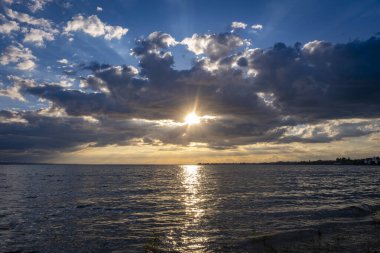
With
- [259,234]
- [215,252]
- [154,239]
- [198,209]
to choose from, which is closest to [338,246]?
[259,234]

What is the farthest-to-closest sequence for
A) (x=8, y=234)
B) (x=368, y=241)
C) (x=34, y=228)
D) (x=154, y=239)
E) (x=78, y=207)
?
(x=78, y=207) < (x=34, y=228) < (x=8, y=234) < (x=154, y=239) < (x=368, y=241)

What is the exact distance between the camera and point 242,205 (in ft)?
139

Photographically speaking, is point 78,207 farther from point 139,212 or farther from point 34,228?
point 34,228

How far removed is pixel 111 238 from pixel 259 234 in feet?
38.1

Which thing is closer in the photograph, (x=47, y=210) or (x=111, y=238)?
(x=111, y=238)

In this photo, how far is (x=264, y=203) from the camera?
1734 inches

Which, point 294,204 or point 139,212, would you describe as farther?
point 294,204

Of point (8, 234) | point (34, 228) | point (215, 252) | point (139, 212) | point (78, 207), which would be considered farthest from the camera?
point (78, 207)

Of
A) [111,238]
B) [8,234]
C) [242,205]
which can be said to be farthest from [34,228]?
[242,205]

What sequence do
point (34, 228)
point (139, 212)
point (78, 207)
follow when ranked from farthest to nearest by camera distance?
1. point (78, 207)
2. point (139, 212)
3. point (34, 228)

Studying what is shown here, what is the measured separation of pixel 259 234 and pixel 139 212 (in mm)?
16321

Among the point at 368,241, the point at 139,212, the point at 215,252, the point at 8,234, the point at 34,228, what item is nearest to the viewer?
the point at 215,252

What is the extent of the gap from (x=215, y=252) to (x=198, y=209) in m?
18.8

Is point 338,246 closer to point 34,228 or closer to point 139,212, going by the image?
point 139,212
